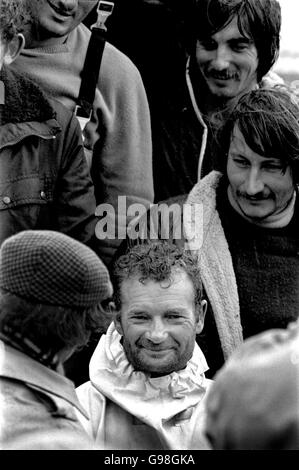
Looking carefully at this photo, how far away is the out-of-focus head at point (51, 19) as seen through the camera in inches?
144

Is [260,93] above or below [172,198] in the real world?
above

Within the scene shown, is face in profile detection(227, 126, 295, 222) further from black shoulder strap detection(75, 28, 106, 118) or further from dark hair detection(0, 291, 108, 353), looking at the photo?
dark hair detection(0, 291, 108, 353)

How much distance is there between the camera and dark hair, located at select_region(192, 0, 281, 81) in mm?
3722

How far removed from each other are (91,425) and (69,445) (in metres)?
0.83

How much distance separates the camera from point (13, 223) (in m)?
Answer: 3.43

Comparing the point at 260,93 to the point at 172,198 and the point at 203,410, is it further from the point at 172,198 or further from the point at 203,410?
the point at 203,410

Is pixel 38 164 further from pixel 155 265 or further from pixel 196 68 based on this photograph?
pixel 196 68

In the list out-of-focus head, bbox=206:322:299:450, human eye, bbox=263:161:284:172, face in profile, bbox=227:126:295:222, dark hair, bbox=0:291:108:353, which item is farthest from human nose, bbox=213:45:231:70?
out-of-focus head, bbox=206:322:299:450

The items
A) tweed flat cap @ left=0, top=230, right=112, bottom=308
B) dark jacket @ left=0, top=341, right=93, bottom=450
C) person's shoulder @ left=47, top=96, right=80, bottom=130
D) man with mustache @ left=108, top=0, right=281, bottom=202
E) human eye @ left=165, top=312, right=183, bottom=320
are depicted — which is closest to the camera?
dark jacket @ left=0, top=341, right=93, bottom=450

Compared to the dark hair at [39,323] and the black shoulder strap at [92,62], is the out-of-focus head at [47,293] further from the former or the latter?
the black shoulder strap at [92,62]

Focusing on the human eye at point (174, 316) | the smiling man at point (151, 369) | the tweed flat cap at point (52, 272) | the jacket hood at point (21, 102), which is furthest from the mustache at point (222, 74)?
the tweed flat cap at point (52, 272)

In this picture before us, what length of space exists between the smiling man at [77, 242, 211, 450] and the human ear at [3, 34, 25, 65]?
0.81 m
